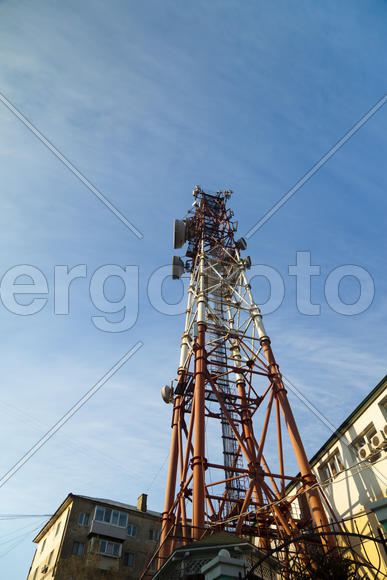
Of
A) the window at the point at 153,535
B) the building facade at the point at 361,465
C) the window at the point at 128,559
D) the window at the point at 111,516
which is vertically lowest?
the building facade at the point at 361,465

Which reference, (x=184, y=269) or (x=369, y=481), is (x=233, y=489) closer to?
(x=369, y=481)

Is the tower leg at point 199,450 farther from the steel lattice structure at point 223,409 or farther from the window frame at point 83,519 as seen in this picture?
the window frame at point 83,519

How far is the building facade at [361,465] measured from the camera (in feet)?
48.6

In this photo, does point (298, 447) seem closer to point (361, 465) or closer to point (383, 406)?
point (361, 465)

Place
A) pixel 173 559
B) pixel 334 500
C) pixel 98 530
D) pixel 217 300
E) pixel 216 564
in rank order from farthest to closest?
pixel 98 530, pixel 217 300, pixel 334 500, pixel 173 559, pixel 216 564

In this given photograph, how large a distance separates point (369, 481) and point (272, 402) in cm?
493

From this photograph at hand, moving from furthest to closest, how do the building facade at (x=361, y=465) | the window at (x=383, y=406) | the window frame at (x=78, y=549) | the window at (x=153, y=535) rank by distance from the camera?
1. the window at (x=153, y=535)
2. the window frame at (x=78, y=549)
3. the window at (x=383, y=406)
4. the building facade at (x=361, y=465)

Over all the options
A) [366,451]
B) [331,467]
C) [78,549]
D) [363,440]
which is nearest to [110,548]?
[78,549]

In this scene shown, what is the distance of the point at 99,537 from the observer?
106ft

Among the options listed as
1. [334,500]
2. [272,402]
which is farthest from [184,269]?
[334,500]

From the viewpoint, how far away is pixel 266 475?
16406mm

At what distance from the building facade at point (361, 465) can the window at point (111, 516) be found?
21.3 meters

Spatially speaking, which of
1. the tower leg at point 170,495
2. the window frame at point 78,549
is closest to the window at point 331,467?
the tower leg at point 170,495

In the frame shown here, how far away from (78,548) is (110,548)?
238 centimetres
